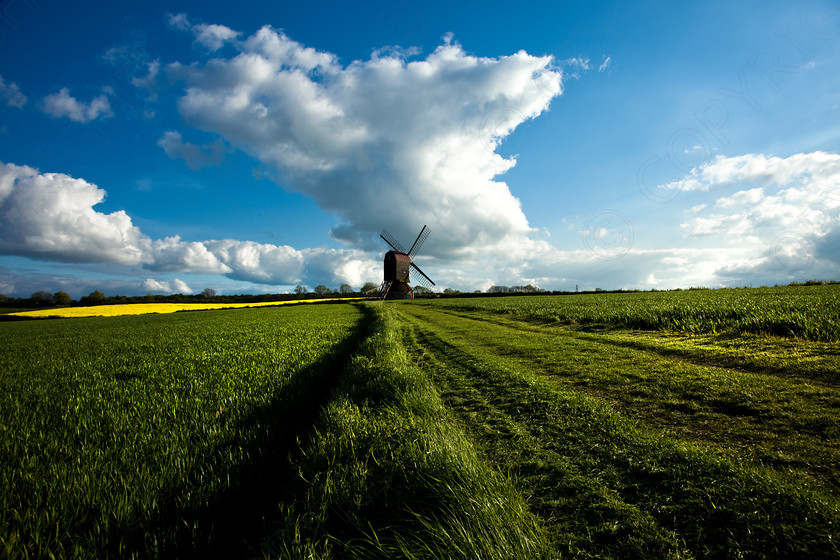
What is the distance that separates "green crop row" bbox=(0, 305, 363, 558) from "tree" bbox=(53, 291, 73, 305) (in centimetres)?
9298

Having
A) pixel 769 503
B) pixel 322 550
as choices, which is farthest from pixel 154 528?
pixel 769 503

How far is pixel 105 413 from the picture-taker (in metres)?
4.98

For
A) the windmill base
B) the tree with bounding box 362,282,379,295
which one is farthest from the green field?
the tree with bounding box 362,282,379,295

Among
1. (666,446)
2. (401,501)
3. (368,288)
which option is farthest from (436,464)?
(368,288)

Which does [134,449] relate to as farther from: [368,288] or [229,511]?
[368,288]

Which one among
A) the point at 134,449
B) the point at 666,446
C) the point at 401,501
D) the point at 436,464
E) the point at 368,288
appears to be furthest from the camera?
the point at 368,288

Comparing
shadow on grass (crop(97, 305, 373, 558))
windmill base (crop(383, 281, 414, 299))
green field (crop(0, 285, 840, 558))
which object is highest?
windmill base (crop(383, 281, 414, 299))

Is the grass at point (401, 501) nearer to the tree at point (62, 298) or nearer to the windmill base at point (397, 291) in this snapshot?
the windmill base at point (397, 291)

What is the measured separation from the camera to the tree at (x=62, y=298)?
71.1 metres

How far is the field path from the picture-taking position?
2357 millimetres

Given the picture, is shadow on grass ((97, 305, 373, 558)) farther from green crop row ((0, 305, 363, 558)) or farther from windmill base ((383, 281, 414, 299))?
windmill base ((383, 281, 414, 299))

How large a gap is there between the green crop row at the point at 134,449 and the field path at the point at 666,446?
2.81 metres

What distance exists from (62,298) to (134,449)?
104m

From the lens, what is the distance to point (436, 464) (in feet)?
9.53
